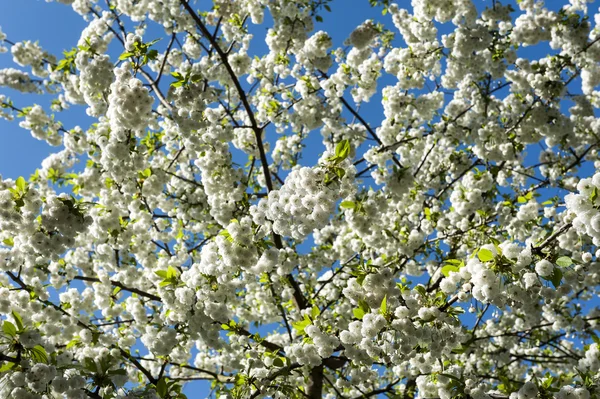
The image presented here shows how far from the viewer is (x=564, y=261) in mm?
2842

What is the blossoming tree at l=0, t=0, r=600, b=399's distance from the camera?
3.84 meters

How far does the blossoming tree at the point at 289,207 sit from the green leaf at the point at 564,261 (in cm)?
35

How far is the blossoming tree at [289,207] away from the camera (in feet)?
12.6

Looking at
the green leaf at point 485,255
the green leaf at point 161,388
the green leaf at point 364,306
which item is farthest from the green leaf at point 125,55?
the green leaf at point 485,255

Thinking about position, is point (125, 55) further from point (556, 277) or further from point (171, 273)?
point (556, 277)

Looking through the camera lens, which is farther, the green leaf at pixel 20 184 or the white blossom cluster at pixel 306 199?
the green leaf at pixel 20 184

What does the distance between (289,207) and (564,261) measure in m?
1.83

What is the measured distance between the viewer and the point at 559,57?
669 centimetres

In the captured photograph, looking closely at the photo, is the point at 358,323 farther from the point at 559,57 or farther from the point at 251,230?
the point at 559,57

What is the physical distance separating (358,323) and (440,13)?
15.6 ft

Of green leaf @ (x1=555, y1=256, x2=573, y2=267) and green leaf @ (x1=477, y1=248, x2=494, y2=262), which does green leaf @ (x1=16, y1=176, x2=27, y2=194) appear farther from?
green leaf @ (x1=555, y1=256, x2=573, y2=267)

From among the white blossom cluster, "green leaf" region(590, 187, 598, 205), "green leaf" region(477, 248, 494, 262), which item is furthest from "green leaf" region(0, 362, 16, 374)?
"green leaf" region(590, 187, 598, 205)

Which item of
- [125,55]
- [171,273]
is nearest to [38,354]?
[171,273]

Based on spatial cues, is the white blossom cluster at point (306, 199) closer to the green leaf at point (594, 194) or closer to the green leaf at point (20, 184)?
the green leaf at point (594, 194)
